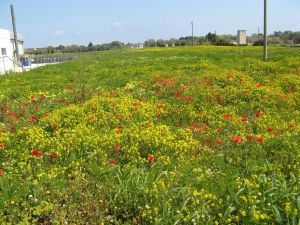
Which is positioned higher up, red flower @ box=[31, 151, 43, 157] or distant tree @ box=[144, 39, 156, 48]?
distant tree @ box=[144, 39, 156, 48]

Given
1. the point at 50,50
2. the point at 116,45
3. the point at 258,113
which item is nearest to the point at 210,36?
the point at 116,45

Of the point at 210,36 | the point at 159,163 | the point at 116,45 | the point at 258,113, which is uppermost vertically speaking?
the point at 210,36

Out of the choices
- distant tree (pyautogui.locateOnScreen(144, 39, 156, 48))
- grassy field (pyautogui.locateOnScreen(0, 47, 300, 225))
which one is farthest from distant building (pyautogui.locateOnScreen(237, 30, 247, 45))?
grassy field (pyautogui.locateOnScreen(0, 47, 300, 225))

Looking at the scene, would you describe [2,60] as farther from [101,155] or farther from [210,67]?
[101,155]

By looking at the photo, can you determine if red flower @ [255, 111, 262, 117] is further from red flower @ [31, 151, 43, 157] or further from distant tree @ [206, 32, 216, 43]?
distant tree @ [206, 32, 216, 43]

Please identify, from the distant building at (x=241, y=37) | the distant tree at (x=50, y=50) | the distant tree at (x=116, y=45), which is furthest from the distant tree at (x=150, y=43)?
the distant tree at (x=50, y=50)

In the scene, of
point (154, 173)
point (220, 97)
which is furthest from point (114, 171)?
point (220, 97)

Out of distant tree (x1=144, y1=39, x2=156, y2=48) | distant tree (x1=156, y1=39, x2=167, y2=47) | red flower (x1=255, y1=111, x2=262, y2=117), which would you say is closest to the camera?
red flower (x1=255, y1=111, x2=262, y2=117)

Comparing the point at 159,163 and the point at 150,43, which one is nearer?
the point at 159,163

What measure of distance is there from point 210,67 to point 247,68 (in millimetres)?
1727

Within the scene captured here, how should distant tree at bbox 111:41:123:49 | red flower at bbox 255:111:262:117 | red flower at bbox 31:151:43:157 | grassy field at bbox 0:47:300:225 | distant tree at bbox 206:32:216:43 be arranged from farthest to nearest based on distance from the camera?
distant tree at bbox 206:32:216:43 < distant tree at bbox 111:41:123:49 < red flower at bbox 255:111:262:117 < red flower at bbox 31:151:43:157 < grassy field at bbox 0:47:300:225

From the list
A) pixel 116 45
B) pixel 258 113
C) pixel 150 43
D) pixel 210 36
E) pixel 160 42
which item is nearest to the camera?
pixel 258 113

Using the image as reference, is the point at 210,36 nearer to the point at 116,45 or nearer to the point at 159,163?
the point at 116,45

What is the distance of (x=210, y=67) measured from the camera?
15.8m
